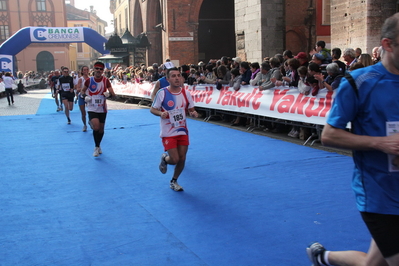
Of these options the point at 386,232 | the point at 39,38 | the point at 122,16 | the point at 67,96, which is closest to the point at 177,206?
the point at 386,232

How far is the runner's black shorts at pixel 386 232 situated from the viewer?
2.49 meters

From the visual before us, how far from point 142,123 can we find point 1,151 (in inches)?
205

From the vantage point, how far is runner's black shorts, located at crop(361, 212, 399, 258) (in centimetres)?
249

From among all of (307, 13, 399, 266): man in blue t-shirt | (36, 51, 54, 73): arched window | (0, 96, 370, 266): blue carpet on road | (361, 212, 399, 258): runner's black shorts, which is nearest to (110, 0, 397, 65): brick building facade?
(0, 96, 370, 266): blue carpet on road

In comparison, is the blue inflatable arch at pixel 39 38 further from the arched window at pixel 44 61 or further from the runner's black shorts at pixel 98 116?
the arched window at pixel 44 61

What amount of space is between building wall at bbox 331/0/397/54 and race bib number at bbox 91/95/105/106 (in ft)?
21.0

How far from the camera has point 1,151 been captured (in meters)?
10.4

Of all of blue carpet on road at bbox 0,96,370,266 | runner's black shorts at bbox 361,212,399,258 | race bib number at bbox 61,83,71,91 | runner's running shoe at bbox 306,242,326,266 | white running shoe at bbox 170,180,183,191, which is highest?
race bib number at bbox 61,83,71,91

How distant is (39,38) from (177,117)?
2993 cm

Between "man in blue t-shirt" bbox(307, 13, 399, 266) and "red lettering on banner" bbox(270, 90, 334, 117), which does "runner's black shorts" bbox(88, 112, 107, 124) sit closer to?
"red lettering on banner" bbox(270, 90, 334, 117)

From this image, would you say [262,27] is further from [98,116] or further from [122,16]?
[122,16]

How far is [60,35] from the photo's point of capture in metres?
34.3

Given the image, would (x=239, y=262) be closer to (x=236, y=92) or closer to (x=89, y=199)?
(x=89, y=199)

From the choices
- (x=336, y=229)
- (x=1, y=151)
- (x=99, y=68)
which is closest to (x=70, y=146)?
(x=1, y=151)
